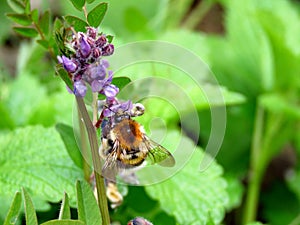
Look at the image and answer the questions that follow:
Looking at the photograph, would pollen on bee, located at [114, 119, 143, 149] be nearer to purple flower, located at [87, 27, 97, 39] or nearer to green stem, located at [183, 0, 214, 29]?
purple flower, located at [87, 27, 97, 39]

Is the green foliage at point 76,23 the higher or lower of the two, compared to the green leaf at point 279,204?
higher

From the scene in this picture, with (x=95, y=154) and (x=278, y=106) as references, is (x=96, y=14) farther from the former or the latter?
(x=278, y=106)

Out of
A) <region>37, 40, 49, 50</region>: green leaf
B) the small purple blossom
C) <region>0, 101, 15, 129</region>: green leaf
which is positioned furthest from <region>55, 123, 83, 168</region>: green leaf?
<region>0, 101, 15, 129</region>: green leaf

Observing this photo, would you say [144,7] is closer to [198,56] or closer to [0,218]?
[198,56]

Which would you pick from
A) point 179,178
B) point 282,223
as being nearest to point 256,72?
point 282,223

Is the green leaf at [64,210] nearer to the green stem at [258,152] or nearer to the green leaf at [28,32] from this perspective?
the green leaf at [28,32]

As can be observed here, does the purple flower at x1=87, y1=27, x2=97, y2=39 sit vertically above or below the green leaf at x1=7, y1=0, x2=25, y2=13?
below

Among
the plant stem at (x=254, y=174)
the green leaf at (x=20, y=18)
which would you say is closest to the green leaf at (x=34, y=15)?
the green leaf at (x=20, y=18)
